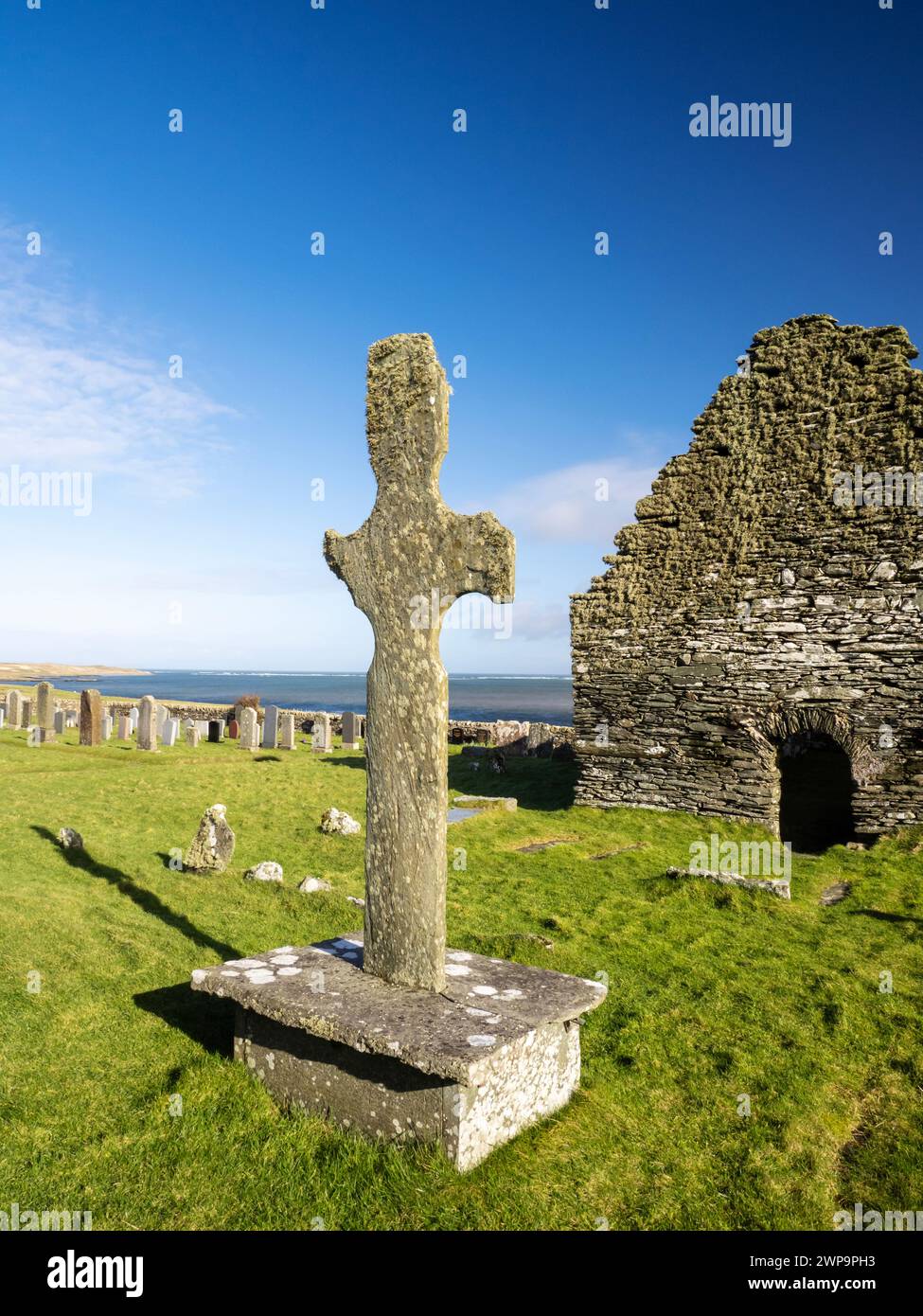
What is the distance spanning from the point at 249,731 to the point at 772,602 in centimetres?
1832

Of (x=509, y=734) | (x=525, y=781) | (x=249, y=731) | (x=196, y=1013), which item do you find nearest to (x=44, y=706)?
(x=249, y=731)

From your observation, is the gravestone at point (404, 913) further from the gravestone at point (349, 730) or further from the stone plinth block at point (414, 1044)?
the gravestone at point (349, 730)

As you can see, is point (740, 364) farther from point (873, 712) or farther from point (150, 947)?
point (150, 947)

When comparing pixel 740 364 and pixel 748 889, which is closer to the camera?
pixel 748 889

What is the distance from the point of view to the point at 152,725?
950 inches

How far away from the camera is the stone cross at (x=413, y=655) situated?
15.9 ft

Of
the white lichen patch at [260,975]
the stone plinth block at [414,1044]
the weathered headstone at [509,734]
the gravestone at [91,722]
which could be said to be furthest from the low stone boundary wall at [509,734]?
the white lichen patch at [260,975]

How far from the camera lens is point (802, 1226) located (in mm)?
3793

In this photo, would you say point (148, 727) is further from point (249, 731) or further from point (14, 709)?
point (14, 709)

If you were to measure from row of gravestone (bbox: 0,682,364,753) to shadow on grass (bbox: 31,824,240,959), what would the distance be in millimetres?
12438

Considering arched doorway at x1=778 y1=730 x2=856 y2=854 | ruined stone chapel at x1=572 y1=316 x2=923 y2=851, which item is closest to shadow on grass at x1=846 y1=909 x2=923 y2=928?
ruined stone chapel at x1=572 y1=316 x2=923 y2=851

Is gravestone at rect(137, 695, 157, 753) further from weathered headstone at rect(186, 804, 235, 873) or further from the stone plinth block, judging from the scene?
the stone plinth block
